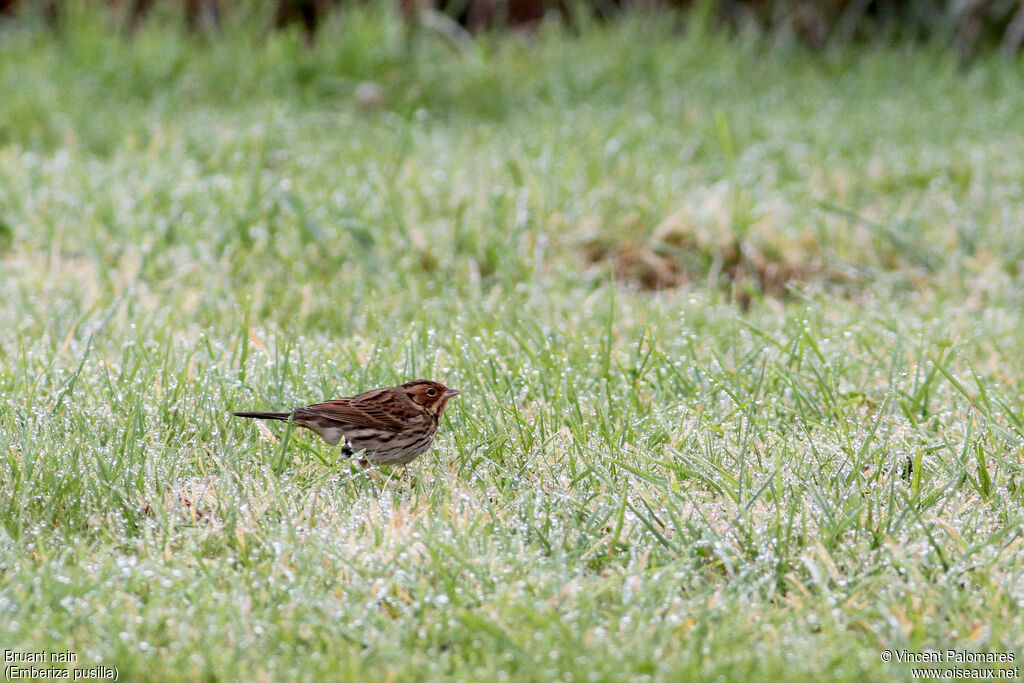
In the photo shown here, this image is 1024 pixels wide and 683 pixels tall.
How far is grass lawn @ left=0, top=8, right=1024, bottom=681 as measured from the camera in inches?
106

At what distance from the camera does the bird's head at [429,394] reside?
11.7 feet

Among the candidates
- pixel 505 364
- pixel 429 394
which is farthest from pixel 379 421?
pixel 505 364

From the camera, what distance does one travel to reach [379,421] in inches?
134

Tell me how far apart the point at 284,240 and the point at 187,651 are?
329cm

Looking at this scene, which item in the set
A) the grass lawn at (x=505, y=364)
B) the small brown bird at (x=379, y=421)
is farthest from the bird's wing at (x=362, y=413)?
the grass lawn at (x=505, y=364)

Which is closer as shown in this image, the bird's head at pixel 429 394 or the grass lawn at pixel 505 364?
the grass lawn at pixel 505 364

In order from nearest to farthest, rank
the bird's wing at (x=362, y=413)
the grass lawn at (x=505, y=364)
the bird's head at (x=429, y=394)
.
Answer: the grass lawn at (x=505, y=364), the bird's wing at (x=362, y=413), the bird's head at (x=429, y=394)

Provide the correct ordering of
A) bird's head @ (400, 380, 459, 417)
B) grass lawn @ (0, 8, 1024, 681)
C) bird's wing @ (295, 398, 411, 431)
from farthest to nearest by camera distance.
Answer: bird's head @ (400, 380, 459, 417) → bird's wing @ (295, 398, 411, 431) → grass lawn @ (0, 8, 1024, 681)

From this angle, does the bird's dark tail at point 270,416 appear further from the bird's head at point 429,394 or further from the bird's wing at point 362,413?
the bird's head at point 429,394

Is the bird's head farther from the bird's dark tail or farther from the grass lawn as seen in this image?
the bird's dark tail

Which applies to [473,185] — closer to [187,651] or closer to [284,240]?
[284,240]

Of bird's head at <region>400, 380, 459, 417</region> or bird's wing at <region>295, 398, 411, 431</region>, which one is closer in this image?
bird's wing at <region>295, 398, 411, 431</region>

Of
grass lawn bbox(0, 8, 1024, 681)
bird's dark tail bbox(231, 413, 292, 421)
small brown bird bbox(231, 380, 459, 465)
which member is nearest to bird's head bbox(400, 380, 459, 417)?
small brown bird bbox(231, 380, 459, 465)

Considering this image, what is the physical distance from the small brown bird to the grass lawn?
10 cm
